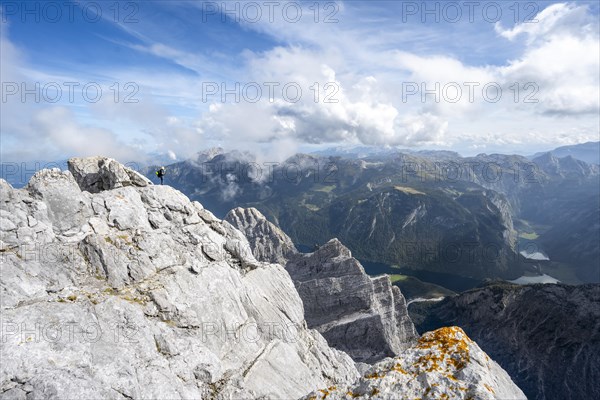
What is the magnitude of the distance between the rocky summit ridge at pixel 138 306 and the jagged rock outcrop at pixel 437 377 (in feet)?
0.67

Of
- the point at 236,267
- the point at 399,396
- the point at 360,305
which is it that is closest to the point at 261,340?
the point at 236,267

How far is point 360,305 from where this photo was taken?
127750 mm

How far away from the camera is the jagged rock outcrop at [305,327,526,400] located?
9.30 metres

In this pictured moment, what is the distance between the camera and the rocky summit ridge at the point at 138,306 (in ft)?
82.7

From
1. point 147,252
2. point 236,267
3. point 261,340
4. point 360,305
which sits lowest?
point 360,305

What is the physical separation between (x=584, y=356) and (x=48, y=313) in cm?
20238

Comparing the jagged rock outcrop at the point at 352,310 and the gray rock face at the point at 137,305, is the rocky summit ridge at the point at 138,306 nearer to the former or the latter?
the gray rock face at the point at 137,305

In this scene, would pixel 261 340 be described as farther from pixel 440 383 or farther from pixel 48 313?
pixel 440 383

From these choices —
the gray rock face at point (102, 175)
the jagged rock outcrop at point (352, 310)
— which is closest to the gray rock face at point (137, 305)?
the gray rock face at point (102, 175)

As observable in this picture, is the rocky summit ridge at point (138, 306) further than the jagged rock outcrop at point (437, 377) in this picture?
Yes

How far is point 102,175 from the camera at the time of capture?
54812 mm

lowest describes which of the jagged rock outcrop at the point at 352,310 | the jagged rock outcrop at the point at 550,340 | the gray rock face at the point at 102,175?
the jagged rock outcrop at the point at 550,340

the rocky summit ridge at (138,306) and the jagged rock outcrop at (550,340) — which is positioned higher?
the rocky summit ridge at (138,306)

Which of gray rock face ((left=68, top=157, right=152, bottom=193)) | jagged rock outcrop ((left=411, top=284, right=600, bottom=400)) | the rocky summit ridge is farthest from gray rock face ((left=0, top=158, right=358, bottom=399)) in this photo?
jagged rock outcrop ((left=411, top=284, right=600, bottom=400))
